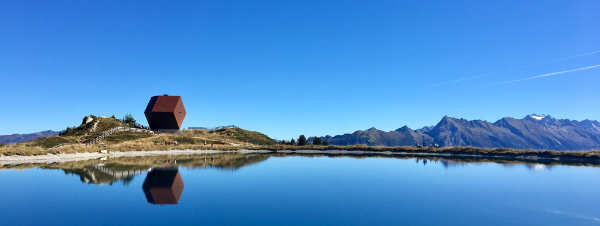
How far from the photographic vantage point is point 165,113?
8600 centimetres

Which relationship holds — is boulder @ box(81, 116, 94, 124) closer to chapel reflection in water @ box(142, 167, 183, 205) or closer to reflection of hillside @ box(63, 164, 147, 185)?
reflection of hillside @ box(63, 164, 147, 185)

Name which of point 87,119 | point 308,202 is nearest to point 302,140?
point 87,119

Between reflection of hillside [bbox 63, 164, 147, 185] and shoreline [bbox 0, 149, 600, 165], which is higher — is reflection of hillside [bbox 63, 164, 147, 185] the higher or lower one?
the lower one

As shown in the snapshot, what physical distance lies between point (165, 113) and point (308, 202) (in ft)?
252

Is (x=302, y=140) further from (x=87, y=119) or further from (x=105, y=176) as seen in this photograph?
(x=87, y=119)

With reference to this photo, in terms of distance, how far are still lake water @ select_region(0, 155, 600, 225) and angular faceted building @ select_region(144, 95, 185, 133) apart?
5741 cm

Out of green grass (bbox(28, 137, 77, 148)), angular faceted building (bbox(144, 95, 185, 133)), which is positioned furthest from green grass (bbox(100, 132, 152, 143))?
angular faceted building (bbox(144, 95, 185, 133))

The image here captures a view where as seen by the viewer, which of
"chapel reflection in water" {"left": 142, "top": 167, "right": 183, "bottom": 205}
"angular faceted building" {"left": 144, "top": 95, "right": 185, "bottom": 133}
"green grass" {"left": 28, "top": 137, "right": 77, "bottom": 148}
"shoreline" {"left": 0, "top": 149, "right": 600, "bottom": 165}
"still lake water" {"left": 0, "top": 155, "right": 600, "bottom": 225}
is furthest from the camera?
"angular faceted building" {"left": 144, "top": 95, "right": 185, "bottom": 133}

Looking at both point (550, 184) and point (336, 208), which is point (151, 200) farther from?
point (550, 184)

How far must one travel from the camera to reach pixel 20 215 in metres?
16.5

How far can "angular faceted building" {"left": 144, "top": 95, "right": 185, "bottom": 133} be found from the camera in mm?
85875

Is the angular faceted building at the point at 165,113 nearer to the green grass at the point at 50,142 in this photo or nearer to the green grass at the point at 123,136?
the green grass at the point at 123,136

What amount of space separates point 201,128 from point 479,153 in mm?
90866

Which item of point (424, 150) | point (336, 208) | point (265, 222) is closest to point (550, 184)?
point (336, 208)
